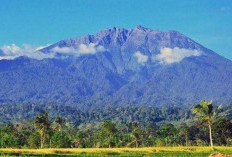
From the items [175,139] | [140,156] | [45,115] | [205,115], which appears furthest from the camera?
[175,139]

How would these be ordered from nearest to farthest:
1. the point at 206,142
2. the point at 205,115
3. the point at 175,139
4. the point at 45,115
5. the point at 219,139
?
the point at 205,115, the point at 45,115, the point at 219,139, the point at 175,139, the point at 206,142

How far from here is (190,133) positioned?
182500 mm

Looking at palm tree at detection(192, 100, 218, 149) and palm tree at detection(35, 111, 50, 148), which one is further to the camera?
palm tree at detection(35, 111, 50, 148)

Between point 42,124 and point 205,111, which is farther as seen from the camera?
point 42,124

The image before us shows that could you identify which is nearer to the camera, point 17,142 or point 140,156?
point 140,156

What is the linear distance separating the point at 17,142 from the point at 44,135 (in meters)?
8.67

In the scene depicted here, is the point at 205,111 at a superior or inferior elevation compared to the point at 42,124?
inferior

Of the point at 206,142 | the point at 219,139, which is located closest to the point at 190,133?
the point at 206,142

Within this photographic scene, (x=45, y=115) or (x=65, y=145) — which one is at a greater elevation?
(x=45, y=115)

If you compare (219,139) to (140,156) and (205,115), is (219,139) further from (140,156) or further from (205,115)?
(140,156)

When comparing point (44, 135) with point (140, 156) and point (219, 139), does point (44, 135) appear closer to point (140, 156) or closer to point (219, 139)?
point (219, 139)

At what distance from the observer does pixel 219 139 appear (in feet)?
491

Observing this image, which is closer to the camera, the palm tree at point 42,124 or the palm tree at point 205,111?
the palm tree at point 205,111

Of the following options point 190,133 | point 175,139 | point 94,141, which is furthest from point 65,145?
point 190,133
